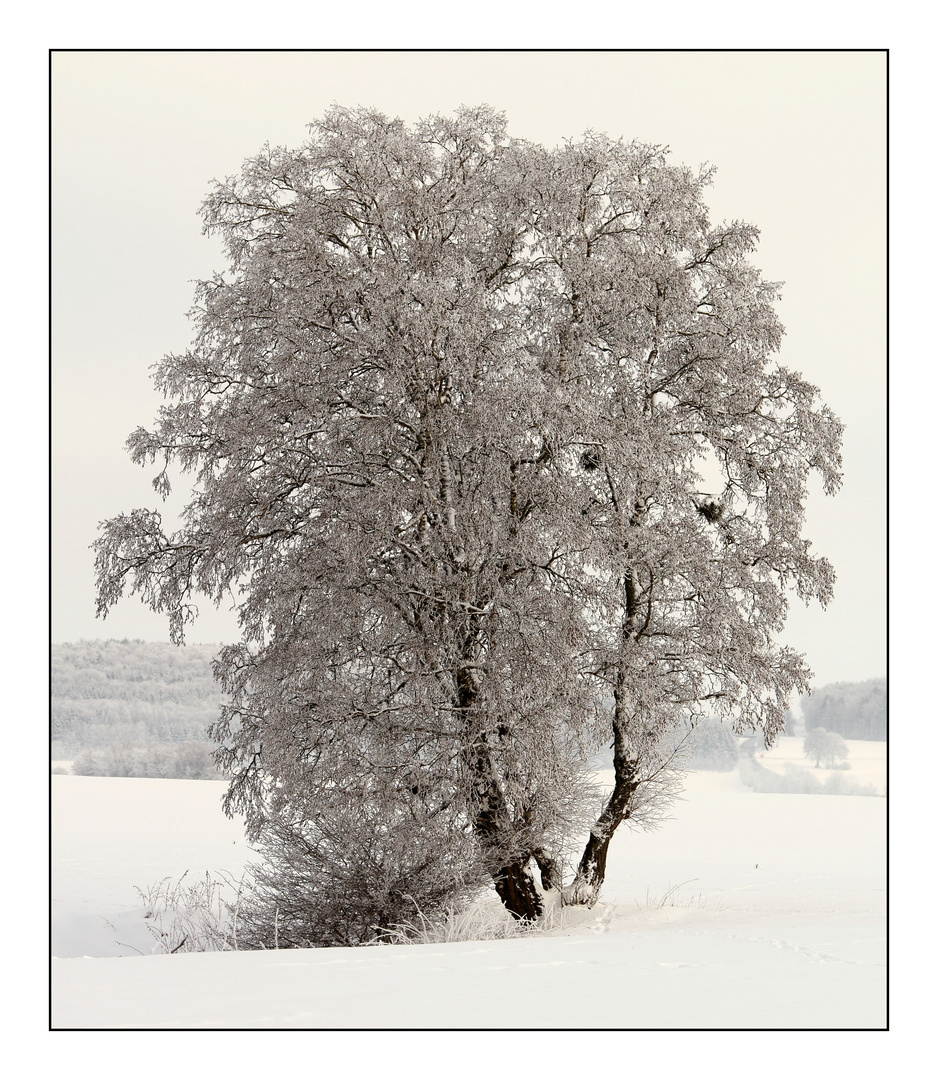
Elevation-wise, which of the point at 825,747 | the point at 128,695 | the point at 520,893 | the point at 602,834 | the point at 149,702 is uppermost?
the point at 128,695

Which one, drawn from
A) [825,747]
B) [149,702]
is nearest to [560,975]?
[149,702]

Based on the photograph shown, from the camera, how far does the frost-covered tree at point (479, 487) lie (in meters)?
9.37

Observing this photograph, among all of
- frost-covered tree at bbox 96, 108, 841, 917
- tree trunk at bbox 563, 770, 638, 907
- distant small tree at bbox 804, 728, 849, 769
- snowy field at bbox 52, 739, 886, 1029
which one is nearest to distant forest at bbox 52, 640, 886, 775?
distant small tree at bbox 804, 728, 849, 769

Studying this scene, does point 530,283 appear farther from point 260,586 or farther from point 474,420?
point 260,586

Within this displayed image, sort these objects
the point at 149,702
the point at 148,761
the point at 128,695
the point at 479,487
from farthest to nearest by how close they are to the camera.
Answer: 1. the point at 148,761
2. the point at 149,702
3. the point at 128,695
4. the point at 479,487

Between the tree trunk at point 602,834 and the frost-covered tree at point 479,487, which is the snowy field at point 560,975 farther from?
the frost-covered tree at point 479,487

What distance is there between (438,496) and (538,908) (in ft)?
13.3

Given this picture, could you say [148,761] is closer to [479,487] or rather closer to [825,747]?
[825,747]

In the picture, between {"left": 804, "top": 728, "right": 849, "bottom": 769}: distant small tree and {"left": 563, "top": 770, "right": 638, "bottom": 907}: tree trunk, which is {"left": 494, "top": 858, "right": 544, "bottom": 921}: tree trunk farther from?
{"left": 804, "top": 728, "right": 849, "bottom": 769}: distant small tree

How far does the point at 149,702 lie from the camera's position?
1902cm

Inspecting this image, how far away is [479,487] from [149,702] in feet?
37.7

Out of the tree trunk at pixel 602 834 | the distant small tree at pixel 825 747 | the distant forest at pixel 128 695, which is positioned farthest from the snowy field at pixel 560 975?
the distant small tree at pixel 825 747

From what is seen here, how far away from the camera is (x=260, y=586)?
10.5 metres

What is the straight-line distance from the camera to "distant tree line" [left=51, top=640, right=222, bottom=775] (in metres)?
18.0
